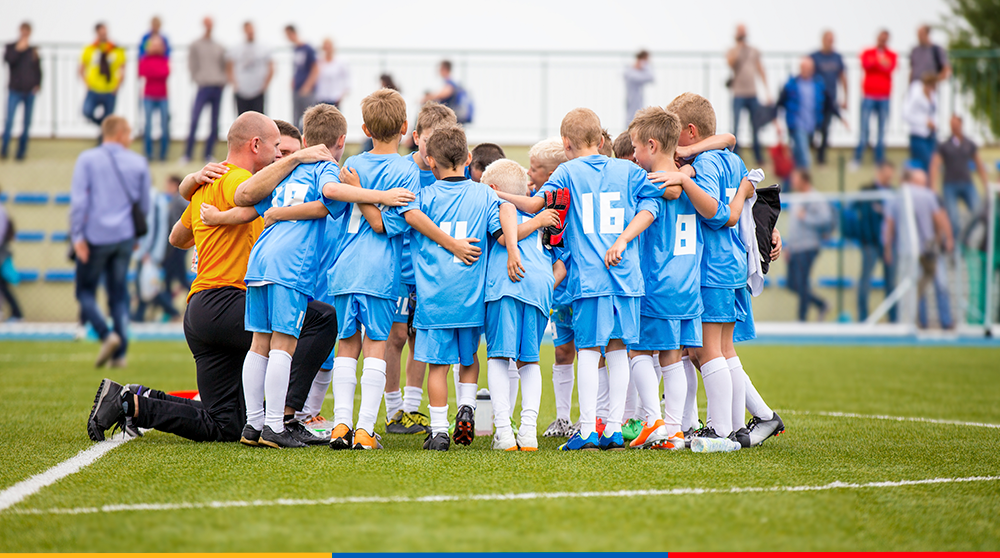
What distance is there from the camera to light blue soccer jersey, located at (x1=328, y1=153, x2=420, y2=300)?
436cm

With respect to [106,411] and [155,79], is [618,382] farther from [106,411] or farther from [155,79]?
[155,79]

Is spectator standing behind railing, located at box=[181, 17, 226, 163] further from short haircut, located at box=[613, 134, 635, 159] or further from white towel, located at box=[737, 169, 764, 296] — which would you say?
white towel, located at box=[737, 169, 764, 296]

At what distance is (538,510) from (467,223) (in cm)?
184

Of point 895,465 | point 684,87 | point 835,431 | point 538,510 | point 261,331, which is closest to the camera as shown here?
point 538,510

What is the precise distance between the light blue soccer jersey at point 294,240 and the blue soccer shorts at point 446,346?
2.08ft

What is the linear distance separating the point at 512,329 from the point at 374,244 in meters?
0.81

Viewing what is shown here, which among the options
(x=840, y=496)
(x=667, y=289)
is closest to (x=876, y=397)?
(x=667, y=289)

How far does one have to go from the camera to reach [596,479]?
140 inches

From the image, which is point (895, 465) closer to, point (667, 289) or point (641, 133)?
point (667, 289)

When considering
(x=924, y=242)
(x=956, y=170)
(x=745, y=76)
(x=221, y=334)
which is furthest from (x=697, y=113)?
(x=956, y=170)

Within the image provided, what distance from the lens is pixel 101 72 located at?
52.5 feet

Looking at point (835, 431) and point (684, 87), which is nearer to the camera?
point (835, 431)

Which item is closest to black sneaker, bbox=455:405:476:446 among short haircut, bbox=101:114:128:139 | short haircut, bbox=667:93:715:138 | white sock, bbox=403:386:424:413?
white sock, bbox=403:386:424:413

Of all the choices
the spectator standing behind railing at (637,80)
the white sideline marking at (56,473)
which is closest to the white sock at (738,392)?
the white sideline marking at (56,473)
